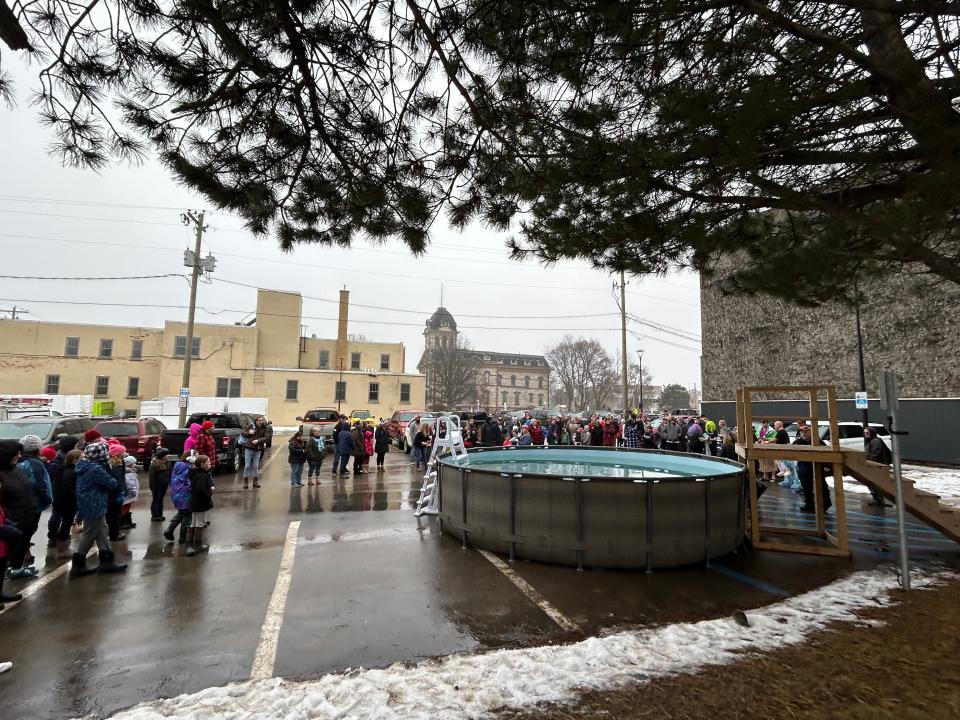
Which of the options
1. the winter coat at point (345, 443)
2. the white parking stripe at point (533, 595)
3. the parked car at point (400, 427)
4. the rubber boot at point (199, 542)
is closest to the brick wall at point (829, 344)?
the white parking stripe at point (533, 595)

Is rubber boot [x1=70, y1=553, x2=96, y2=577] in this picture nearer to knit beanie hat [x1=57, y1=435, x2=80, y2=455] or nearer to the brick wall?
knit beanie hat [x1=57, y1=435, x2=80, y2=455]

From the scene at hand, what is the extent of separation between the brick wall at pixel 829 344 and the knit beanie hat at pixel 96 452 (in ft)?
60.1

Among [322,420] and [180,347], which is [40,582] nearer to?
[322,420]

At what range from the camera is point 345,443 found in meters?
15.1

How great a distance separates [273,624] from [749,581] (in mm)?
5987

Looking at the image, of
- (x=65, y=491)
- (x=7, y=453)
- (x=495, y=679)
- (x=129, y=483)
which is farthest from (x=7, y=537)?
(x=495, y=679)

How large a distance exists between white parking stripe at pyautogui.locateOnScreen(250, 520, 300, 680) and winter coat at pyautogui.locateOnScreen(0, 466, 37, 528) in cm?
319

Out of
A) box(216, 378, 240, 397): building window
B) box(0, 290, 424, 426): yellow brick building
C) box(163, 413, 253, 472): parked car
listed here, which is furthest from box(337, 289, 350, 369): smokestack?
box(163, 413, 253, 472): parked car

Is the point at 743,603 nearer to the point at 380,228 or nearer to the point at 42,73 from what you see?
the point at 380,228

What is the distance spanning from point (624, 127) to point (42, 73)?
5249 mm

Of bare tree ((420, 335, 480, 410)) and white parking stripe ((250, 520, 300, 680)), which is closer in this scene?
white parking stripe ((250, 520, 300, 680))

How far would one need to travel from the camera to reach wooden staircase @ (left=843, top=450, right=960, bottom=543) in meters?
7.27

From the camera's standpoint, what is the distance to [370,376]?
1690 inches

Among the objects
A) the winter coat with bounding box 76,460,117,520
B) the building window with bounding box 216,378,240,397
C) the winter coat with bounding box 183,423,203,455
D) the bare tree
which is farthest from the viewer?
the bare tree
